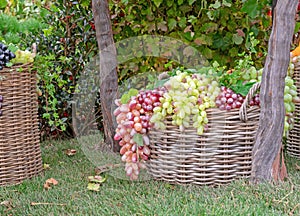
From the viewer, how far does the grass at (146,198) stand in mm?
1742

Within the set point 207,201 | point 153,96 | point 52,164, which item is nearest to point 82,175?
point 52,164

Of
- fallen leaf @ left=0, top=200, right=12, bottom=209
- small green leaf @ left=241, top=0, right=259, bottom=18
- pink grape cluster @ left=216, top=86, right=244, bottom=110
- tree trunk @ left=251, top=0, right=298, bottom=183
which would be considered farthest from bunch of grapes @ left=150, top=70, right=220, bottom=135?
small green leaf @ left=241, top=0, right=259, bottom=18

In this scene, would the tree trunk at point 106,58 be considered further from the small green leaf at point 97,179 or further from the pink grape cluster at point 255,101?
the pink grape cluster at point 255,101

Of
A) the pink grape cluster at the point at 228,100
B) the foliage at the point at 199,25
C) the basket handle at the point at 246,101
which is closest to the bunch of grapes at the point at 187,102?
the pink grape cluster at the point at 228,100

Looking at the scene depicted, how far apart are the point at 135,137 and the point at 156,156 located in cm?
15

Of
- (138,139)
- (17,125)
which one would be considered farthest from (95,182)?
(17,125)

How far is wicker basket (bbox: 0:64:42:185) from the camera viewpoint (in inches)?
92.3

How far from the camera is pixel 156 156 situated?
2211 millimetres

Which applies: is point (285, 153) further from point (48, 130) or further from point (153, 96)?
point (48, 130)

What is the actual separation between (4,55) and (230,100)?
1.10 metres

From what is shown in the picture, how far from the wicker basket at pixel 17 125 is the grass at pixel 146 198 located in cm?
9

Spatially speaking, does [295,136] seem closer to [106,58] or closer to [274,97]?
[274,97]

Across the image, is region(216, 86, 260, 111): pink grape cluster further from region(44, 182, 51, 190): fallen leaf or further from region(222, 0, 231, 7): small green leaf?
region(222, 0, 231, 7): small green leaf

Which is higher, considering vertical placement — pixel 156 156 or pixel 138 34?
pixel 138 34
